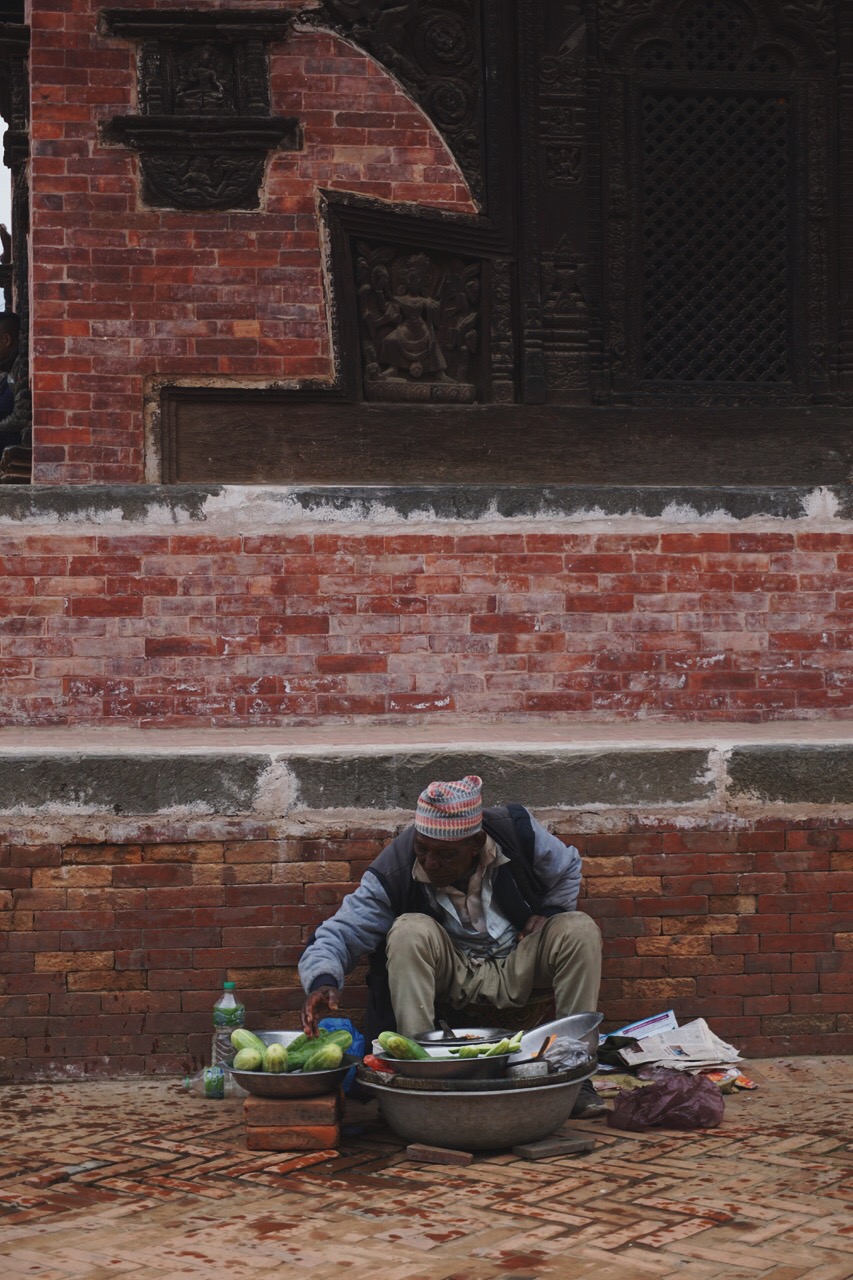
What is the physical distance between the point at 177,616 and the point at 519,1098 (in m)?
2.67

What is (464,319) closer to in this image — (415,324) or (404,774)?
(415,324)

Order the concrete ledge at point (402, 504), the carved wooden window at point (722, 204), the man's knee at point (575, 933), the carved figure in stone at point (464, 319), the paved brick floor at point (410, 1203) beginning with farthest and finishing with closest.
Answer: the carved wooden window at point (722, 204), the carved figure in stone at point (464, 319), the concrete ledge at point (402, 504), the man's knee at point (575, 933), the paved brick floor at point (410, 1203)

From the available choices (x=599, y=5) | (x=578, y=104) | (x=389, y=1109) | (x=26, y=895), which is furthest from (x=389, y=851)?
(x=599, y=5)

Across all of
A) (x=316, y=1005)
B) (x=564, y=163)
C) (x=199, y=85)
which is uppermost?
(x=199, y=85)

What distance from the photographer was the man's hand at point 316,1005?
4.86 m

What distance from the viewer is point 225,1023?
5.45 m

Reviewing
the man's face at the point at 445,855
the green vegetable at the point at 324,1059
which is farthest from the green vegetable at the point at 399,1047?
the man's face at the point at 445,855

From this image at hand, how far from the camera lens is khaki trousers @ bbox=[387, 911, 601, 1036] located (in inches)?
198

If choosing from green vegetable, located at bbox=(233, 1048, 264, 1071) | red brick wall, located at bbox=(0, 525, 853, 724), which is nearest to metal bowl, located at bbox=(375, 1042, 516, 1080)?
green vegetable, located at bbox=(233, 1048, 264, 1071)

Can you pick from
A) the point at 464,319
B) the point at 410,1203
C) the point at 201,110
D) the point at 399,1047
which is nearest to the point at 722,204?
the point at 464,319

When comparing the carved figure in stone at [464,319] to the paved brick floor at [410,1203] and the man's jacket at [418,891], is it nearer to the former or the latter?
the man's jacket at [418,891]

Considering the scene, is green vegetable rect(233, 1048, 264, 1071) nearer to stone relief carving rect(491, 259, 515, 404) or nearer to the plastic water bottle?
the plastic water bottle

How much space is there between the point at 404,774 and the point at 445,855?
0.63m

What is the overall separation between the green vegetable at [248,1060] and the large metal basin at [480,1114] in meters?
0.35
